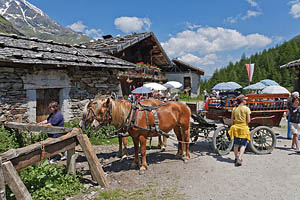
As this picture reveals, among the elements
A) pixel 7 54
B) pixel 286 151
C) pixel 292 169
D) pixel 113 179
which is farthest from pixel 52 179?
pixel 286 151

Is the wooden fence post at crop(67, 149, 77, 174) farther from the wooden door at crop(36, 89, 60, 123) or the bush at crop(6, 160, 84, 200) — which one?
the wooden door at crop(36, 89, 60, 123)

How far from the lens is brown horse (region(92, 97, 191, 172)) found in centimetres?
470

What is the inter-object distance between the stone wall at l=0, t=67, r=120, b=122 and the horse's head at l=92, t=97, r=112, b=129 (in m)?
2.79

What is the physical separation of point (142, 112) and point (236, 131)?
8.22ft

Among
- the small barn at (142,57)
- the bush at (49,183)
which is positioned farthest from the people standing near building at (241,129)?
the small barn at (142,57)

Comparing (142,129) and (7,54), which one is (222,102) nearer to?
(142,129)

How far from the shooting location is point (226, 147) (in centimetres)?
655

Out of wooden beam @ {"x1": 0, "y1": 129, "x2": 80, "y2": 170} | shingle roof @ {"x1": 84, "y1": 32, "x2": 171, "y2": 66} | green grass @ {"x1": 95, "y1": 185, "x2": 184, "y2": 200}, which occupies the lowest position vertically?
green grass @ {"x1": 95, "y1": 185, "x2": 184, "y2": 200}

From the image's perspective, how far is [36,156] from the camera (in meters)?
3.44

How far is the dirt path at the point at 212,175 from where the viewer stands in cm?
404

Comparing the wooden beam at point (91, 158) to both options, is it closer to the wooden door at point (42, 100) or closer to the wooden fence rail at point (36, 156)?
the wooden fence rail at point (36, 156)

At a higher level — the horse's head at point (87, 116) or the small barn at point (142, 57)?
the small barn at point (142, 57)

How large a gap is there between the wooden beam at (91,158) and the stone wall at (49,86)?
2883 mm

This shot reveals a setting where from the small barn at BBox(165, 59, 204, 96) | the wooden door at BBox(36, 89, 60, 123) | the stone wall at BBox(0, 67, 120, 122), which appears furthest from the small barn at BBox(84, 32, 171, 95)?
the wooden door at BBox(36, 89, 60, 123)
